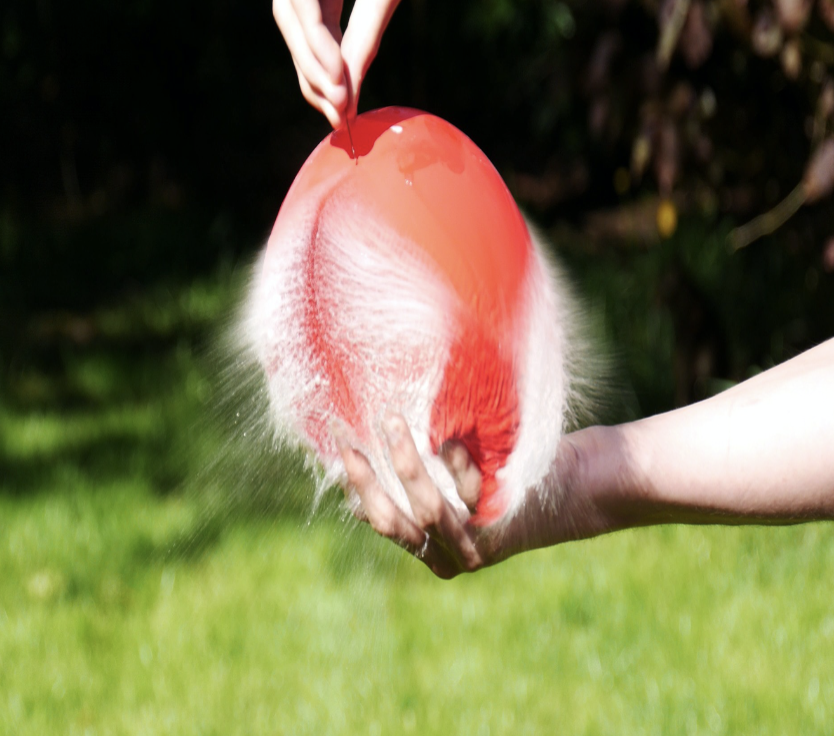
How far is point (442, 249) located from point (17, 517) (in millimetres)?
2373

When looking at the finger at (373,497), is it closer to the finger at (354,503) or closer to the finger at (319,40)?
the finger at (354,503)

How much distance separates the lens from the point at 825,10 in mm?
2881

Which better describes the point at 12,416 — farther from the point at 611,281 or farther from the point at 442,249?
the point at 442,249

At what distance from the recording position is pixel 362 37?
1467 mm

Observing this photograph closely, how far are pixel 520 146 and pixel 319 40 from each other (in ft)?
20.8

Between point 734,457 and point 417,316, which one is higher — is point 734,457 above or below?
below

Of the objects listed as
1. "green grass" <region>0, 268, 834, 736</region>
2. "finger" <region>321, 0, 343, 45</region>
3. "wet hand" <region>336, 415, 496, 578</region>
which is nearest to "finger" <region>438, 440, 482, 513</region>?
"wet hand" <region>336, 415, 496, 578</region>

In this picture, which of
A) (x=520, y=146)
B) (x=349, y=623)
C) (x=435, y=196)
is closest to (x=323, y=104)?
(x=435, y=196)

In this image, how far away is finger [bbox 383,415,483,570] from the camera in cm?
137

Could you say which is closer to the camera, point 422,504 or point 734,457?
point 422,504

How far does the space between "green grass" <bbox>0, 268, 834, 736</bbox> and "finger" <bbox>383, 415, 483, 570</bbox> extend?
1.35ft

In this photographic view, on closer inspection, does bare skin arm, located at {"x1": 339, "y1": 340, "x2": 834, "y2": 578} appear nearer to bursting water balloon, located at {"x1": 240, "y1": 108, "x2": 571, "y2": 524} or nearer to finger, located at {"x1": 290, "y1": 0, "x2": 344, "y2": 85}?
bursting water balloon, located at {"x1": 240, "y1": 108, "x2": 571, "y2": 524}

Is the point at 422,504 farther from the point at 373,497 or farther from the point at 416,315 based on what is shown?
the point at 416,315

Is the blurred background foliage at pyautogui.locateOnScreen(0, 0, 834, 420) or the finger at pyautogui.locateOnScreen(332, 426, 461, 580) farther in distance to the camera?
the blurred background foliage at pyautogui.locateOnScreen(0, 0, 834, 420)
